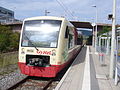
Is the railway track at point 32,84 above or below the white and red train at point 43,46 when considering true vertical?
below

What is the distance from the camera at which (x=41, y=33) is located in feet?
26.3

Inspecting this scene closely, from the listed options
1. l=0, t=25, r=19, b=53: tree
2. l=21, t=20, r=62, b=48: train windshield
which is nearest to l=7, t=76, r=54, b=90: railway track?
l=21, t=20, r=62, b=48: train windshield

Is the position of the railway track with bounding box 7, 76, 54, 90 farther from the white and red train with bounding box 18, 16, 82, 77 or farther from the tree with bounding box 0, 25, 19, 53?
the tree with bounding box 0, 25, 19, 53

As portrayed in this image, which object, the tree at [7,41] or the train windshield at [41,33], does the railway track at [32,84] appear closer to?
the train windshield at [41,33]

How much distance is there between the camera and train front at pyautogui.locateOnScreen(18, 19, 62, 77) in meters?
7.57

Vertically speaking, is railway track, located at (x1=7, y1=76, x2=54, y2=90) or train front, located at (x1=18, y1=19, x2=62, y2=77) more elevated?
train front, located at (x1=18, y1=19, x2=62, y2=77)

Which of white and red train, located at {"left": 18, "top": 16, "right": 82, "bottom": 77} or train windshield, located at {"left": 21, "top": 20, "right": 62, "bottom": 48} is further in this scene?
train windshield, located at {"left": 21, "top": 20, "right": 62, "bottom": 48}

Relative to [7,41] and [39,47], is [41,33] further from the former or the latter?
[7,41]

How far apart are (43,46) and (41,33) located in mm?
663

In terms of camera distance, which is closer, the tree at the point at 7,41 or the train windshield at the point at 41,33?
the train windshield at the point at 41,33

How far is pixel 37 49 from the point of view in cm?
779

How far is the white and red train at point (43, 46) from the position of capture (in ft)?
24.8

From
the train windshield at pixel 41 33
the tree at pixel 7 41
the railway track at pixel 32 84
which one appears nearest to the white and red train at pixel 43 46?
the train windshield at pixel 41 33

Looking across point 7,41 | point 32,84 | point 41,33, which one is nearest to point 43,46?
point 41,33
